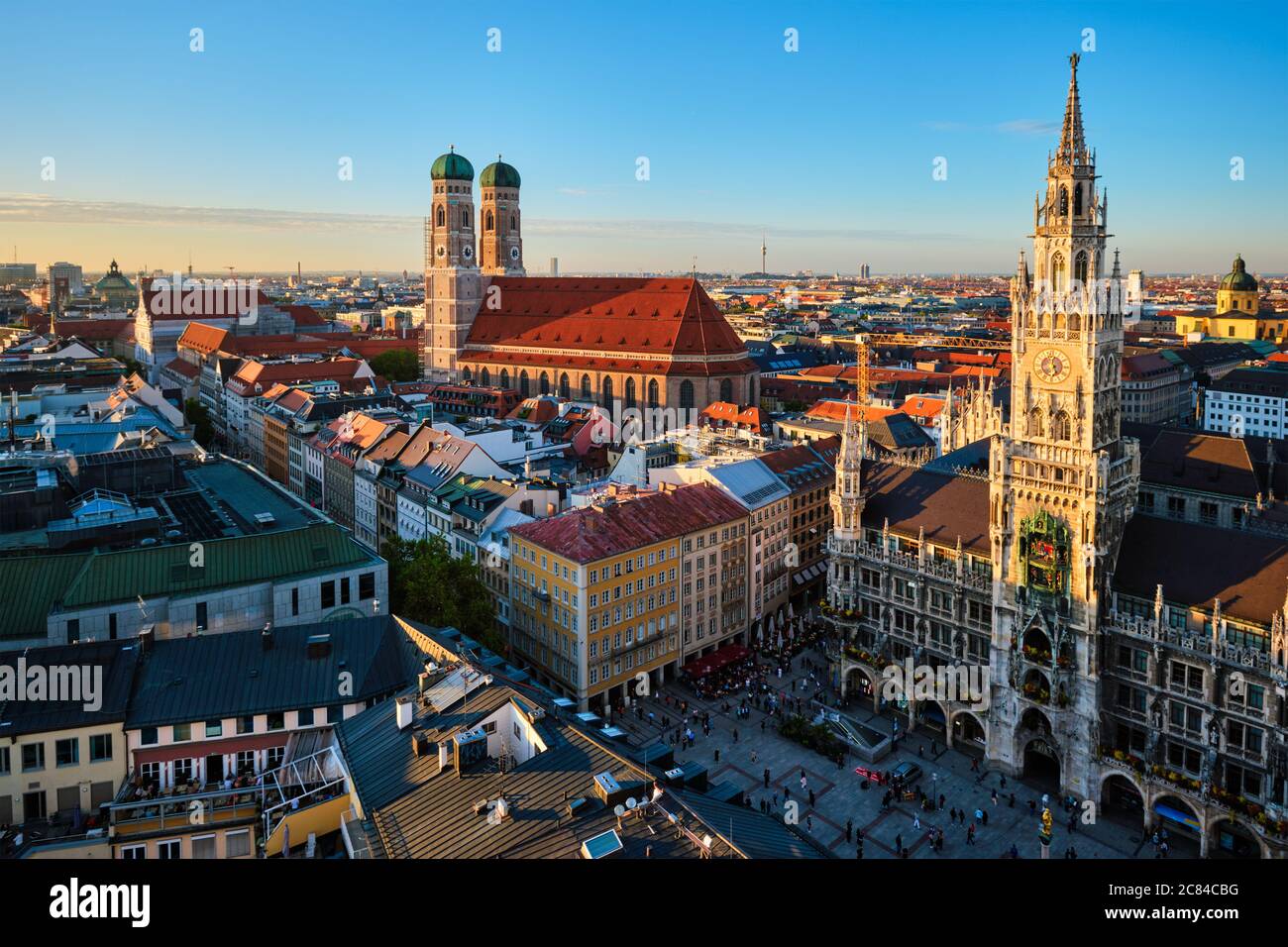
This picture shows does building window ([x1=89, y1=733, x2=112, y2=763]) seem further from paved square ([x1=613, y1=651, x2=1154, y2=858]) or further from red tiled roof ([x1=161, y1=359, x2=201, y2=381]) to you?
red tiled roof ([x1=161, y1=359, x2=201, y2=381])

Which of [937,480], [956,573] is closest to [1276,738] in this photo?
[956,573]

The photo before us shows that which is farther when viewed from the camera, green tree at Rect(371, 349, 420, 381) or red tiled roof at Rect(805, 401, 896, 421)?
green tree at Rect(371, 349, 420, 381)

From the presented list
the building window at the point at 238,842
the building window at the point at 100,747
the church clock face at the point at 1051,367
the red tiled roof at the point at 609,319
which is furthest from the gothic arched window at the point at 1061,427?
the red tiled roof at the point at 609,319

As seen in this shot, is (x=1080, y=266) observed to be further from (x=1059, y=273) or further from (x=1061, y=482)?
(x=1061, y=482)

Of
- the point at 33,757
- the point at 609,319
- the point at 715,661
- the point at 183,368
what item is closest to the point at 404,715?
the point at 33,757

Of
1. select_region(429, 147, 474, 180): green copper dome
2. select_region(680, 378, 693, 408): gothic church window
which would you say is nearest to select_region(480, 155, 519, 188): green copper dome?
select_region(429, 147, 474, 180): green copper dome

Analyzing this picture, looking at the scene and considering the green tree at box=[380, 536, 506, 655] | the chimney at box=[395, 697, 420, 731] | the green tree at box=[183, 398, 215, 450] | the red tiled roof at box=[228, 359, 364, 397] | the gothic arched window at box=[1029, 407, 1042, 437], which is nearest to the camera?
the chimney at box=[395, 697, 420, 731]

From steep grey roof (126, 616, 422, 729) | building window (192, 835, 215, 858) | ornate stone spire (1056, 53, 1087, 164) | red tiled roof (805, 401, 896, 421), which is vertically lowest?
building window (192, 835, 215, 858)
